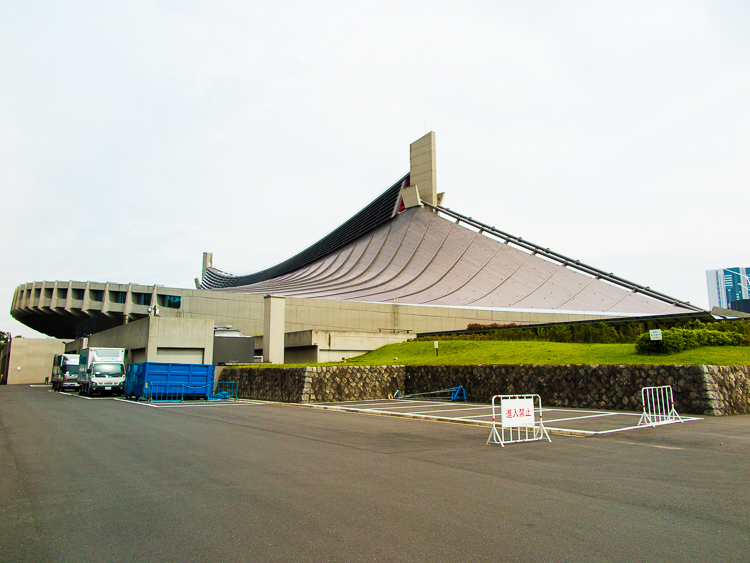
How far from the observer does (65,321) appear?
5550 centimetres

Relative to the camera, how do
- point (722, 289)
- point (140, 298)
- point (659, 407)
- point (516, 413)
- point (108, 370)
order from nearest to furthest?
point (516, 413)
point (659, 407)
point (108, 370)
point (140, 298)
point (722, 289)

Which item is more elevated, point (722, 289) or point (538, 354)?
point (722, 289)

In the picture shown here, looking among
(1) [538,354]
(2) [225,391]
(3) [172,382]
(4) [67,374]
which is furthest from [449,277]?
(4) [67,374]

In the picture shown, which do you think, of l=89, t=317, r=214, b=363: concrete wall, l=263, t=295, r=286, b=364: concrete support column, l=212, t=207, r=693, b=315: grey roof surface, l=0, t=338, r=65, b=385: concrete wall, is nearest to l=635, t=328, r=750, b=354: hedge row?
l=263, t=295, r=286, b=364: concrete support column

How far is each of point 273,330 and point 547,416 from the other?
1581cm

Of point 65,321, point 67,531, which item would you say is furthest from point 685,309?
point 65,321

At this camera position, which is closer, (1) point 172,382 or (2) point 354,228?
(1) point 172,382

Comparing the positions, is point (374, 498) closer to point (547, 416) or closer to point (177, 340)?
point (547, 416)

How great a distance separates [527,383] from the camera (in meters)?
17.0

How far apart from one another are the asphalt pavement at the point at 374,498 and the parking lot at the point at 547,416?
3.43ft

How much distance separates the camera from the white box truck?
24.6 metres

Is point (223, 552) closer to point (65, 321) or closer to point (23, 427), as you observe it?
point (23, 427)

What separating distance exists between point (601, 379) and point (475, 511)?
1161 centimetres

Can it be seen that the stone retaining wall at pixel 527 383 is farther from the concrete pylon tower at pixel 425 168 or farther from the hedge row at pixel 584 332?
the concrete pylon tower at pixel 425 168
